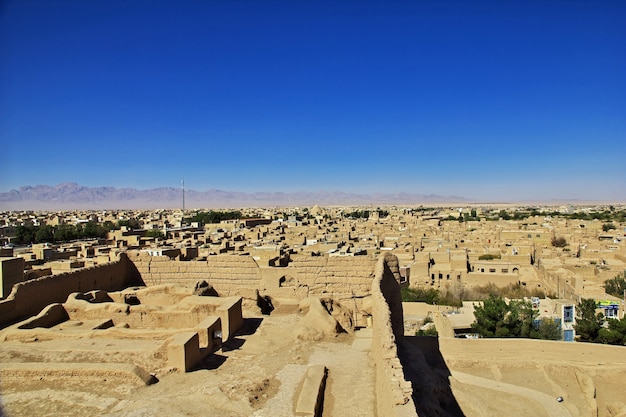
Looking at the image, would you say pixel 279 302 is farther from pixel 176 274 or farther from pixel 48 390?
pixel 48 390

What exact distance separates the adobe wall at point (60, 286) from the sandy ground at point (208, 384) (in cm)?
195

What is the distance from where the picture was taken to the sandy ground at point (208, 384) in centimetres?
680

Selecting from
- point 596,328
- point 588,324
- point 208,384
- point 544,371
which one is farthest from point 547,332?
point 208,384

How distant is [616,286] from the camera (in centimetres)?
2480

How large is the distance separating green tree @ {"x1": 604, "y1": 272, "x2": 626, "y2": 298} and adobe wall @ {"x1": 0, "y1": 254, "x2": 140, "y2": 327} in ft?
76.9

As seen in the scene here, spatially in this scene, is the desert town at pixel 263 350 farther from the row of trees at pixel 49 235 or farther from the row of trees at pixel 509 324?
the row of trees at pixel 49 235

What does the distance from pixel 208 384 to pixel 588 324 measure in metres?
15.5

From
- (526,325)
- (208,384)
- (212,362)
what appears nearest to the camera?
(208,384)

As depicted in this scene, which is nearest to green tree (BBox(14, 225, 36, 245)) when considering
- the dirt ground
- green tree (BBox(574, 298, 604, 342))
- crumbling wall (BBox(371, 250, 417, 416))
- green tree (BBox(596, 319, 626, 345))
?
the dirt ground

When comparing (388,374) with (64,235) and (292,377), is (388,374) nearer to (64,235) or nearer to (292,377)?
(292,377)

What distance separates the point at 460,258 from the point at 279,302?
2077cm

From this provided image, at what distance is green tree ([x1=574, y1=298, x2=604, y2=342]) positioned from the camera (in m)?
17.2

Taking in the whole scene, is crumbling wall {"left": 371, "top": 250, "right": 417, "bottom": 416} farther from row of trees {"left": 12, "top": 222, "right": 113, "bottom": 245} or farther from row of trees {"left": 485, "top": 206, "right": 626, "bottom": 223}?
row of trees {"left": 485, "top": 206, "right": 626, "bottom": 223}

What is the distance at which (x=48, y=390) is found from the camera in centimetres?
745
